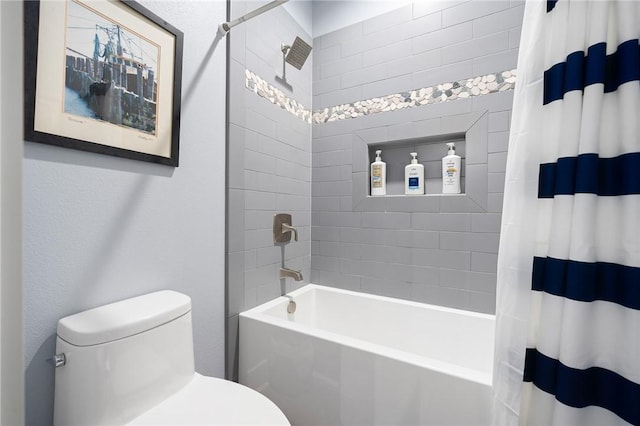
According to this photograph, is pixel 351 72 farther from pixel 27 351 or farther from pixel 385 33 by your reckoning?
pixel 27 351

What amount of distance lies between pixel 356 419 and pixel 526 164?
115 cm

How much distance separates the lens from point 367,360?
111 centimetres

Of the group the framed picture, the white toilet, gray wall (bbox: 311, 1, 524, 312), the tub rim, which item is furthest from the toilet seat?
gray wall (bbox: 311, 1, 524, 312)

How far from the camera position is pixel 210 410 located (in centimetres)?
89

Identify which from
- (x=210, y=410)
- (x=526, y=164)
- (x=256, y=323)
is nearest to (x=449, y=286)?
(x=526, y=164)

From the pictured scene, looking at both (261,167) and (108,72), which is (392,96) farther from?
(108,72)

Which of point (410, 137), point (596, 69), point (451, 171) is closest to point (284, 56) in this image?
point (410, 137)

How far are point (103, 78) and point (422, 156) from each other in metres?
1.65

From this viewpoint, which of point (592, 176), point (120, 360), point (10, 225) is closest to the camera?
point (10, 225)

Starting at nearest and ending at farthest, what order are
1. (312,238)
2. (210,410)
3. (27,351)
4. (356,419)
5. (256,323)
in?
(27,351), (210,410), (356,419), (256,323), (312,238)

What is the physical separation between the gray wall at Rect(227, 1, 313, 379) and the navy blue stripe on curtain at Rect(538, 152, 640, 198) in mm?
1286

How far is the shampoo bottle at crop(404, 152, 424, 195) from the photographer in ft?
5.69

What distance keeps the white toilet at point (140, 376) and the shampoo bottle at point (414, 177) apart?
138 cm

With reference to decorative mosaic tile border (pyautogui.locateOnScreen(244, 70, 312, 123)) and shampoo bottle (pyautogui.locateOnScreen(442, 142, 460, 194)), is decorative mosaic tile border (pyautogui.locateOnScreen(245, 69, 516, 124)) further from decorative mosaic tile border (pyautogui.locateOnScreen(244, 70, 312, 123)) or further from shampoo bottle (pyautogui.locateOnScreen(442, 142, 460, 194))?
shampoo bottle (pyautogui.locateOnScreen(442, 142, 460, 194))
